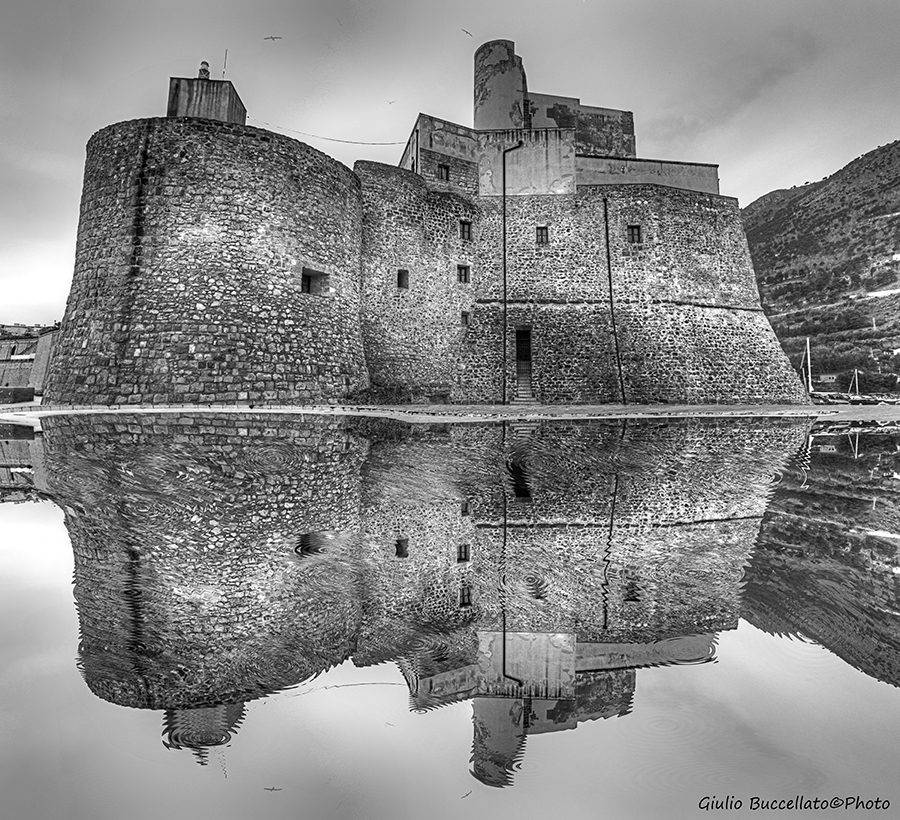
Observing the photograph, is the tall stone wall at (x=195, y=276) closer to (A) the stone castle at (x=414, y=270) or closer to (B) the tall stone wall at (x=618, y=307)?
(A) the stone castle at (x=414, y=270)

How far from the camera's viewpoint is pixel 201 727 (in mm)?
1414

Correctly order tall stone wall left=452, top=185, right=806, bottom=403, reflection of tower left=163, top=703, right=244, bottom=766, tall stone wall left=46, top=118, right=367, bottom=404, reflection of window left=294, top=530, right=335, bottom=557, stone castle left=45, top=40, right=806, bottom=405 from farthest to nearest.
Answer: tall stone wall left=452, top=185, right=806, bottom=403 < stone castle left=45, top=40, right=806, bottom=405 < tall stone wall left=46, top=118, right=367, bottom=404 < reflection of window left=294, top=530, right=335, bottom=557 < reflection of tower left=163, top=703, right=244, bottom=766

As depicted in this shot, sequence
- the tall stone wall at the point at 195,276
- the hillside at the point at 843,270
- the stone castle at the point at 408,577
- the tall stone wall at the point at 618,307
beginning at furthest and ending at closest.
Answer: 1. the hillside at the point at 843,270
2. the tall stone wall at the point at 618,307
3. the tall stone wall at the point at 195,276
4. the stone castle at the point at 408,577

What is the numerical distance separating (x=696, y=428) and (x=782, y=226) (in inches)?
962

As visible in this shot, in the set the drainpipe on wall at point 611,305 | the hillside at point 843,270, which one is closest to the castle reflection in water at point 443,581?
the drainpipe on wall at point 611,305

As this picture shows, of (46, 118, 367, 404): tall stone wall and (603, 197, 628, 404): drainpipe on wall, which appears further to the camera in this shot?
(603, 197, 628, 404): drainpipe on wall

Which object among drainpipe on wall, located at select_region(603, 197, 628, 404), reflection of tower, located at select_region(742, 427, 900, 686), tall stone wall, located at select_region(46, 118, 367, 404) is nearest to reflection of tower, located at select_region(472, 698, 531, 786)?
reflection of tower, located at select_region(742, 427, 900, 686)

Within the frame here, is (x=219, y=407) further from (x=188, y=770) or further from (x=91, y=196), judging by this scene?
(x=188, y=770)

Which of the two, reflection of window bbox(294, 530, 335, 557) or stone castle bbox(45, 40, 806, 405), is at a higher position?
stone castle bbox(45, 40, 806, 405)

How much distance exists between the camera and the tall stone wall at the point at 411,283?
603 inches

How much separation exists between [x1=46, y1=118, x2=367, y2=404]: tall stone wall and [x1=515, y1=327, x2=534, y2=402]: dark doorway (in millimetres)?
5629

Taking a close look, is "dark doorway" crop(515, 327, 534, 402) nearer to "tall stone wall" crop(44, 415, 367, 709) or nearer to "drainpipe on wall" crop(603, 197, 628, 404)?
"drainpipe on wall" crop(603, 197, 628, 404)

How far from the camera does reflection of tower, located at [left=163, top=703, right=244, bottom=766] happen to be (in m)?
1.34

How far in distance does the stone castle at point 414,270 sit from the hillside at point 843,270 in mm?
6902
